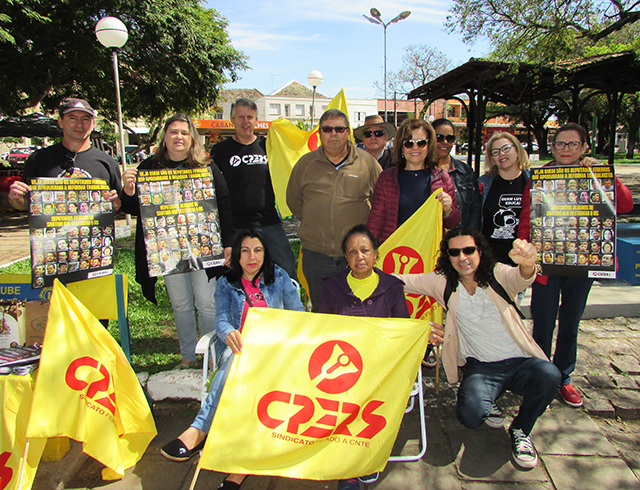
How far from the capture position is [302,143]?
18.0 feet

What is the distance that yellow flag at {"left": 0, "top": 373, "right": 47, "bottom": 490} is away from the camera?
2.32 m

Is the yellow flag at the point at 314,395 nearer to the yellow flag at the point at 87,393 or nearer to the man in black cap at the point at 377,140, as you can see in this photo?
the yellow flag at the point at 87,393

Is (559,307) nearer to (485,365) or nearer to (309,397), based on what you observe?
(485,365)

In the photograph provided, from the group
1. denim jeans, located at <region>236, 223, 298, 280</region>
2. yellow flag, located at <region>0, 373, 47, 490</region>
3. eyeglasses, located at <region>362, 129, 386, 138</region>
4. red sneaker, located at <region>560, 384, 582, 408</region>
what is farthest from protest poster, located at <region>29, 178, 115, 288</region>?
red sneaker, located at <region>560, 384, 582, 408</region>

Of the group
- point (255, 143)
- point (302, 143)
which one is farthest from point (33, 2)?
point (255, 143)

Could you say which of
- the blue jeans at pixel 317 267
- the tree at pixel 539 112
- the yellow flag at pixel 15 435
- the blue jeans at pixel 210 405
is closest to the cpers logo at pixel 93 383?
the yellow flag at pixel 15 435

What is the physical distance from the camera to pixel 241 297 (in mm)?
3020

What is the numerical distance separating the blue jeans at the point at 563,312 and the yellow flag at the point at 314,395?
128cm

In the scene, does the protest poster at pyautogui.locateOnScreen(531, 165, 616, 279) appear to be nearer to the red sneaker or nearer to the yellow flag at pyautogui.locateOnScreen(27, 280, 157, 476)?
the red sneaker

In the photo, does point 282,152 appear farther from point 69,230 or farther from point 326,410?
point 326,410

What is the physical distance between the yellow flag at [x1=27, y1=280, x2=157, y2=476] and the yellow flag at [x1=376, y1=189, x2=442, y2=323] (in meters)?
2.00

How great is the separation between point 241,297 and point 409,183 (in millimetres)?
1578

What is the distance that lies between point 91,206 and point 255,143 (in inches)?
58.4

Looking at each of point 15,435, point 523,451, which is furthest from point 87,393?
point 523,451
